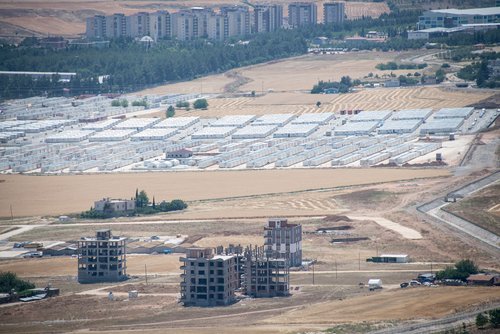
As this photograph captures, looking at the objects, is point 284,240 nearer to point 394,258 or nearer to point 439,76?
point 394,258

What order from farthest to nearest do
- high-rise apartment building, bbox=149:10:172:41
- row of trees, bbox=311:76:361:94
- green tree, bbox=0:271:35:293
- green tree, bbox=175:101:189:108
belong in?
high-rise apartment building, bbox=149:10:172:41
row of trees, bbox=311:76:361:94
green tree, bbox=175:101:189:108
green tree, bbox=0:271:35:293

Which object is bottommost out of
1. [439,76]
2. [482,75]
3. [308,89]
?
[308,89]

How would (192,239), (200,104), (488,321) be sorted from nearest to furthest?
(488,321), (192,239), (200,104)

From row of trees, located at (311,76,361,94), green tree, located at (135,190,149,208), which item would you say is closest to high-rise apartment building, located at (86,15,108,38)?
row of trees, located at (311,76,361,94)

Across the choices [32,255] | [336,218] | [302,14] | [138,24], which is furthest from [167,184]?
[302,14]

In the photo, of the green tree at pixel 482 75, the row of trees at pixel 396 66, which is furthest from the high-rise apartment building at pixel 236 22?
the green tree at pixel 482 75

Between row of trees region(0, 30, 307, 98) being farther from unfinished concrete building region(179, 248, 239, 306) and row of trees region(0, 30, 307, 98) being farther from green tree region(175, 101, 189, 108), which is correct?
unfinished concrete building region(179, 248, 239, 306)

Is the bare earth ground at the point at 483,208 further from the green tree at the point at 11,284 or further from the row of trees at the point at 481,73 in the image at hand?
the row of trees at the point at 481,73
